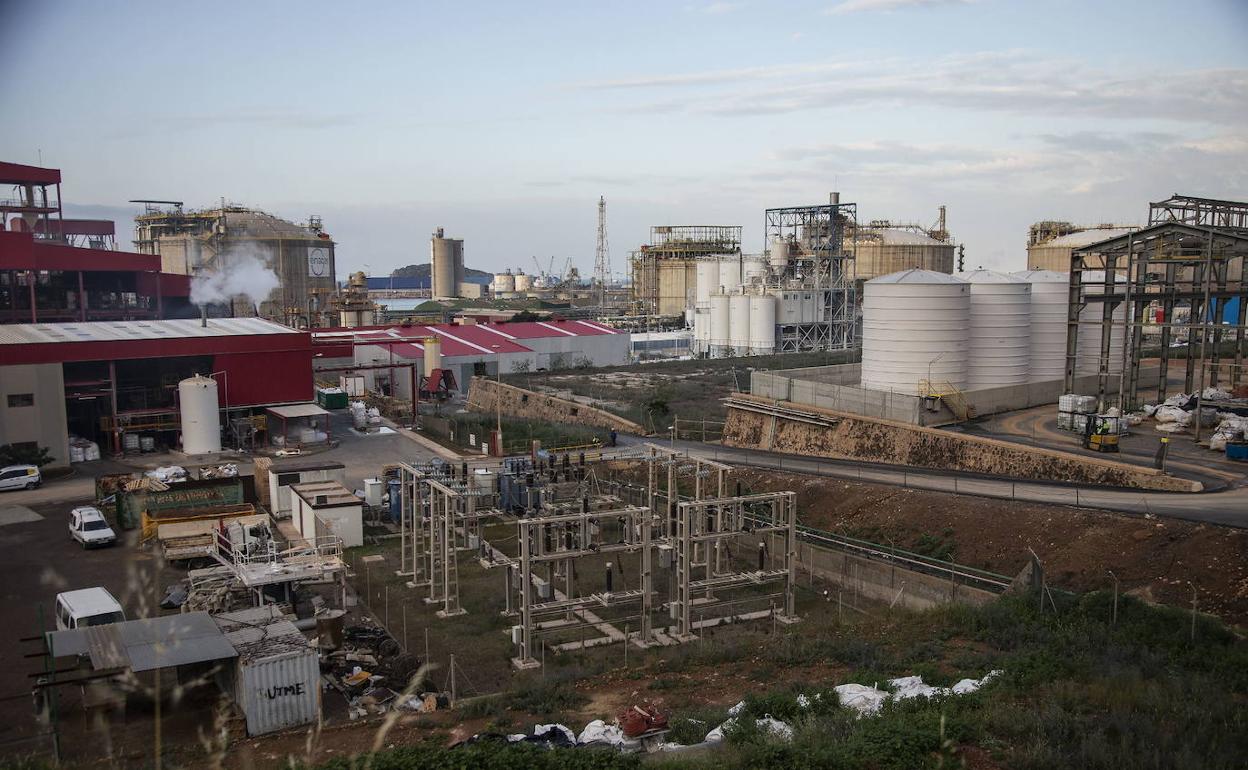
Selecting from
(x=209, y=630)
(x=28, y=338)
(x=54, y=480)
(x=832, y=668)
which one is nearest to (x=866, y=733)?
(x=832, y=668)

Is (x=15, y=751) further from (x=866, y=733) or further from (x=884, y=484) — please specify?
(x=884, y=484)

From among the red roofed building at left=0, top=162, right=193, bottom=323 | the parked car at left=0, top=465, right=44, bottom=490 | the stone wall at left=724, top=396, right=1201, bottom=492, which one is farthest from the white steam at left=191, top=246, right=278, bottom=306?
the stone wall at left=724, top=396, right=1201, bottom=492

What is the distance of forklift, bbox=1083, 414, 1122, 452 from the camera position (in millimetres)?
27938

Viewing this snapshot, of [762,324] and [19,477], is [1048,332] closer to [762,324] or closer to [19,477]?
[762,324]

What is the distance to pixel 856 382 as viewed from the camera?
40156mm

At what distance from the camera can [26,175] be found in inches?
2323

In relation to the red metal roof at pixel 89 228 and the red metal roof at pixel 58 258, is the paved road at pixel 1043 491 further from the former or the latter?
the red metal roof at pixel 89 228

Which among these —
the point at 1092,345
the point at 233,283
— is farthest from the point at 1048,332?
the point at 233,283

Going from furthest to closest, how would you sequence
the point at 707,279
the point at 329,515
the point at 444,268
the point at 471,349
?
the point at 444,268 → the point at 707,279 → the point at 471,349 → the point at 329,515

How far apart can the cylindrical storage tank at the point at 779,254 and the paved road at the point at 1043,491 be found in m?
42.0

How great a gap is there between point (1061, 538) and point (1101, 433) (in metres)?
7.44

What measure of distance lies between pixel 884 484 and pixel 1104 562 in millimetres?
7812

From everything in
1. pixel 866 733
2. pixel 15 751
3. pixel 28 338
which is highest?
pixel 28 338

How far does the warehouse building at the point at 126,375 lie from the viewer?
35.5m
